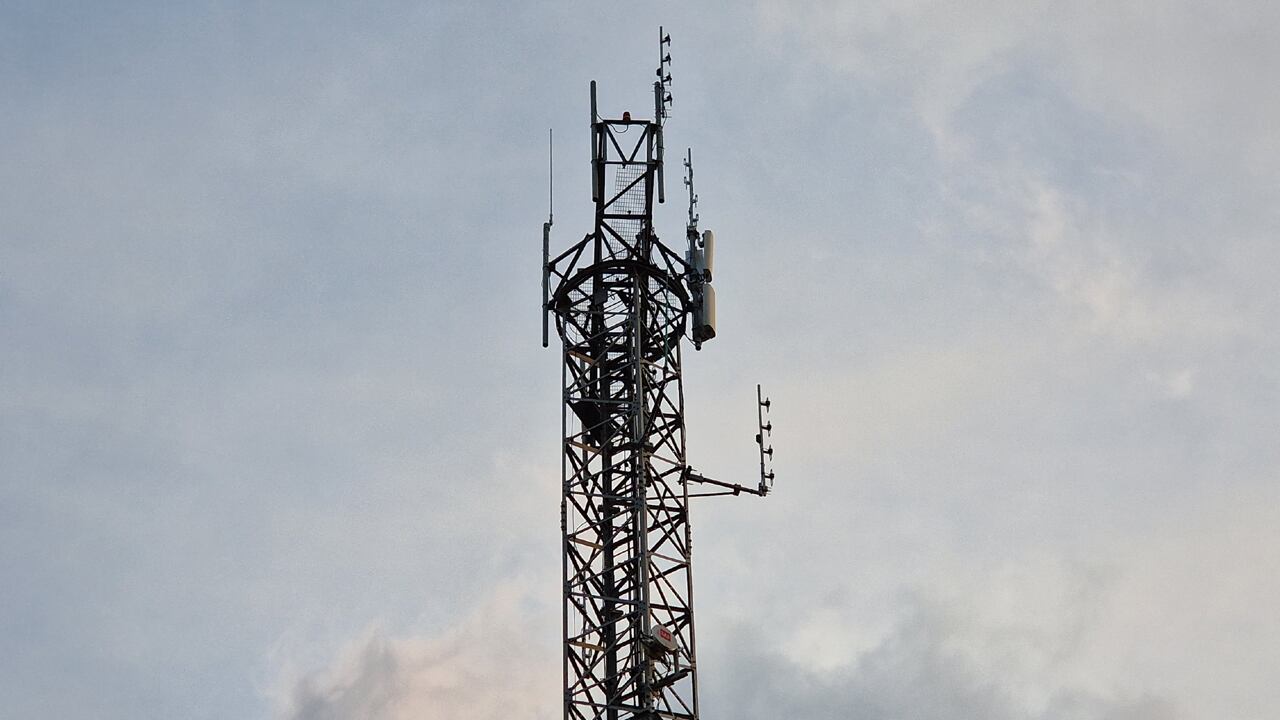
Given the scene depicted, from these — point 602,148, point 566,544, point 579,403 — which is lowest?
point 566,544

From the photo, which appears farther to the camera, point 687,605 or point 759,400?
point 759,400

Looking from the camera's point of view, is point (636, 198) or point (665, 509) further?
point (636, 198)

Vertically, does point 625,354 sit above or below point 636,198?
below

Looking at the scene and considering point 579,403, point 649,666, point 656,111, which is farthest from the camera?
point 656,111

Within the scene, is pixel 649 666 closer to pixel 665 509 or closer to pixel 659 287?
pixel 665 509

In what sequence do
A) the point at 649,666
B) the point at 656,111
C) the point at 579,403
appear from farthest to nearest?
the point at 656,111 < the point at 579,403 < the point at 649,666

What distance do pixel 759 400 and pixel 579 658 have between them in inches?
498

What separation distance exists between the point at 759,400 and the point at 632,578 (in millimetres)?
9746

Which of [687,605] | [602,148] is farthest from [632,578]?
[602,148]

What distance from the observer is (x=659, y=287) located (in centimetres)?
7106

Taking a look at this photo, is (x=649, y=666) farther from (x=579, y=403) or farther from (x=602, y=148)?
(x=602, y=148)

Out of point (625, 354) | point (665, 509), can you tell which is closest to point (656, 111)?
point (625, 354)

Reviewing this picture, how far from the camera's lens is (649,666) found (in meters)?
64.0

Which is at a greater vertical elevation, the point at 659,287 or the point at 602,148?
the point at 602,148
